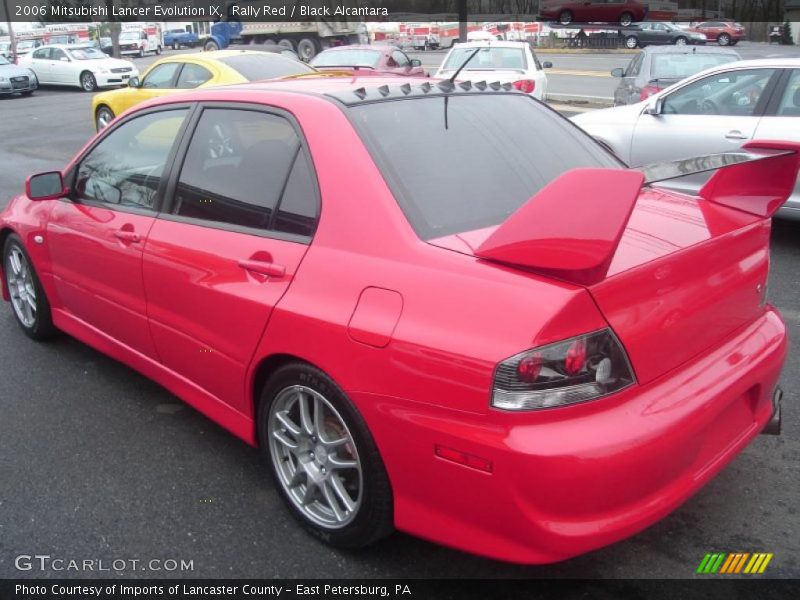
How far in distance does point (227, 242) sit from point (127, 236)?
0.77 m

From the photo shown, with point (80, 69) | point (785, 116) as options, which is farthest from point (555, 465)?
point (80, 69)

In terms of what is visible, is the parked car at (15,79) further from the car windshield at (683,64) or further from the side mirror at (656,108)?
the side mirror at (656,108)

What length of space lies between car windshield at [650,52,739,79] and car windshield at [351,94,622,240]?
8371 mm

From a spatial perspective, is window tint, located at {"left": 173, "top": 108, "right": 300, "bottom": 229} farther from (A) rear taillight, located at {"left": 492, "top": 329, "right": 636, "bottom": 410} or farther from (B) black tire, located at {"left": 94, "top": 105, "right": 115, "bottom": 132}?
(B) black tire, located at {"left": 94, "top": 105, "right": 115, "bottom": 132}

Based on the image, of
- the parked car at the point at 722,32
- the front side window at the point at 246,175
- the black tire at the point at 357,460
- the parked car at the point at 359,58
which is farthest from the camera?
the parked car at the point at 722,32

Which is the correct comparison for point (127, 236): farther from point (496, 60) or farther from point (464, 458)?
point (496, 60)

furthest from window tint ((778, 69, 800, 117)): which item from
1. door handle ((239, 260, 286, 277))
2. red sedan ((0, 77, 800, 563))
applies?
door handle ((239, 260, 286, 277))

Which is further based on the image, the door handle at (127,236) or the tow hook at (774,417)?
the door handle at (127,236)

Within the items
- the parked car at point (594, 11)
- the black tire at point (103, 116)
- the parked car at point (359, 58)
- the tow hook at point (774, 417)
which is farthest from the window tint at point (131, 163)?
the parked car at point (594, 11)

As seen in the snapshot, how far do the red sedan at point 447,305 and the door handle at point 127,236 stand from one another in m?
0.01

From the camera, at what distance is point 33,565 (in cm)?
281

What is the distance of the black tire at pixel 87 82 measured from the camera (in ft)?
79.9

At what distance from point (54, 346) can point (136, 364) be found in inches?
53.7

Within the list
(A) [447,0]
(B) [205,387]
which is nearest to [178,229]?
(B) [205,387]
